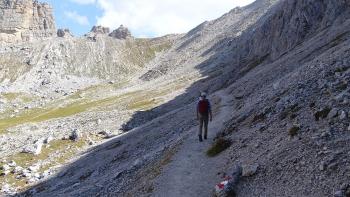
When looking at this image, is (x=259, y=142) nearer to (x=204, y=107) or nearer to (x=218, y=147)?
(x=218, y=147)

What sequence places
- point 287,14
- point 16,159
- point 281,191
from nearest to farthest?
point 281,191
point 16,159
point 287,14

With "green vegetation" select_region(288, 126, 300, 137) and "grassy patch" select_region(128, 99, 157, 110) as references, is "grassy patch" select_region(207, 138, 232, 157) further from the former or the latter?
"grassy patch" select_region(128, 99, 157, 110)

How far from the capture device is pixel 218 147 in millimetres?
31266

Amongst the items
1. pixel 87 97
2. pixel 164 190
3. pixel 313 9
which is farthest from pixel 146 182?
pixel 87 97

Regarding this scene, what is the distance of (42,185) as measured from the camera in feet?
189

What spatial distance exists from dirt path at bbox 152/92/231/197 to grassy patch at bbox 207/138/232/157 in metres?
0.47

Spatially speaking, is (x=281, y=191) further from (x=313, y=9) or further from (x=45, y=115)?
(x=45, y=115)

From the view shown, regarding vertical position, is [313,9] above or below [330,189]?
above

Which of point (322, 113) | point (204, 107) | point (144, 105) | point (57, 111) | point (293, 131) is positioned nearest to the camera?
point (322, 113)

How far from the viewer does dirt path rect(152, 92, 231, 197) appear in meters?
25.3

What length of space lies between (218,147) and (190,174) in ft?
13.8

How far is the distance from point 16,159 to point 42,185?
723 inches

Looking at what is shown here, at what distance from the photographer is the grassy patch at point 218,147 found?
30844 millimetres

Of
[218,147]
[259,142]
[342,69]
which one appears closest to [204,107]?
[218,147]
